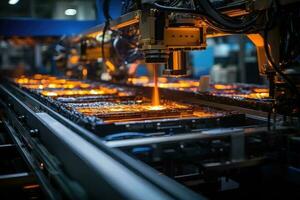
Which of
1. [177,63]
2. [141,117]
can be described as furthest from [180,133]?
[177,63]

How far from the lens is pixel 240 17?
7.13ft

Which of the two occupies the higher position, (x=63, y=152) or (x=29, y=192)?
(x=63, y=152)

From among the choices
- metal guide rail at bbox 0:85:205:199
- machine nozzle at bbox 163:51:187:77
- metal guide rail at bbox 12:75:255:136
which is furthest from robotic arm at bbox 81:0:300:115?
metal guide rail at bbox 0:85:205:199

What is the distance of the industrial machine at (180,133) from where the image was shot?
1.42m

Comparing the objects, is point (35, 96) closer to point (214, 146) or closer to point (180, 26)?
point (180, 26)

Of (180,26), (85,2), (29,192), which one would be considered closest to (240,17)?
(180,26)

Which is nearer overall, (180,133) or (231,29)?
(180,133)

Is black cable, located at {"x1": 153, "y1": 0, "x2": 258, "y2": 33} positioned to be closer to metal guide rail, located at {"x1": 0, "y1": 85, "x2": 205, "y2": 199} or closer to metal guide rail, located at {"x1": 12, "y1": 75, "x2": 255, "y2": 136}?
metal guide rail, located at {"x1": 12, "y1": 75, "x2": 255, "y2": 136}

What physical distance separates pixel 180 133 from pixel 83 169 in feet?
1.59

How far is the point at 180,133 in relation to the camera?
5.65 feet

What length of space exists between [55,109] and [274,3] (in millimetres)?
1403

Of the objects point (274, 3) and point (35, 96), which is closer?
point (274, 3)

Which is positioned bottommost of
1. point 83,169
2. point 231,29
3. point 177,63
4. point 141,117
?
point 83,169

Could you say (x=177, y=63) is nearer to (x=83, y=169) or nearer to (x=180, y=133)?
(x=180, y=133)
